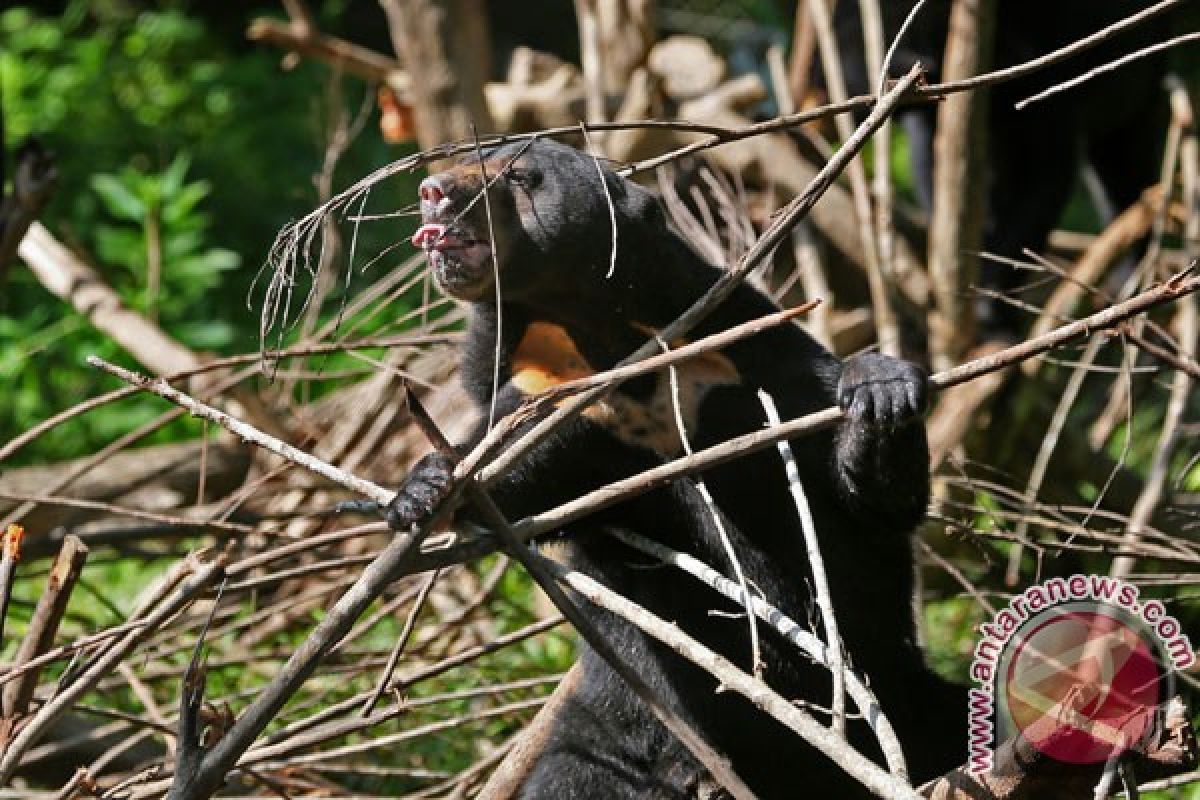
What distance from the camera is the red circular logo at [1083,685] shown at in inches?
108

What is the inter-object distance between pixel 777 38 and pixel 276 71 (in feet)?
12.4

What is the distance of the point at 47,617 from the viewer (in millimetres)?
3738

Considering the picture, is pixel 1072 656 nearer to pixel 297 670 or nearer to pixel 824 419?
pixel 824 419

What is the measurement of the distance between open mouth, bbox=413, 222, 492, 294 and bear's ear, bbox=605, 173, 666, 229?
0.39 metres

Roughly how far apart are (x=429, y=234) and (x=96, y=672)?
1132mm

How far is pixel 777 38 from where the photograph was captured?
1248cm

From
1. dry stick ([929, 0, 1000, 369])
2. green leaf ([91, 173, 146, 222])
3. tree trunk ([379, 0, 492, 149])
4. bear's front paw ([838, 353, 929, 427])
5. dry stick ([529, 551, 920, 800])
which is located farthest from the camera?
green leaf ([91, 173, 146, 222])

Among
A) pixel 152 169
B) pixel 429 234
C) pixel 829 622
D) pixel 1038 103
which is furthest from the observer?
pixel 152 169

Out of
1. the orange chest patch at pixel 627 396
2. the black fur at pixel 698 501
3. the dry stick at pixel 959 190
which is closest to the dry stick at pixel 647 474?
the black fur at pixel 698 501

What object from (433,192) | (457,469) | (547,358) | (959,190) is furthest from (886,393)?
(959,190)

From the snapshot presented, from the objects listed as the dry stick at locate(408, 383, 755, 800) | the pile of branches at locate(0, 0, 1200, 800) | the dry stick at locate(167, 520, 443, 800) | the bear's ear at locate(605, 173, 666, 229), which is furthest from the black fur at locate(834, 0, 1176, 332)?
the dry stick at locate(167, 520, 443, 800)

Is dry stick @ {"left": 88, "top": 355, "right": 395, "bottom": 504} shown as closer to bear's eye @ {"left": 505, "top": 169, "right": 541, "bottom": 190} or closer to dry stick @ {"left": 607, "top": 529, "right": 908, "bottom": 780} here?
dry stick @ {"left": 607, "top": 529, "right": 908, "bottom": 780}

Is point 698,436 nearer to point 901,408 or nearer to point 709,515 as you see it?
point 709,515

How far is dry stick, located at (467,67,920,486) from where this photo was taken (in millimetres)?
2809
